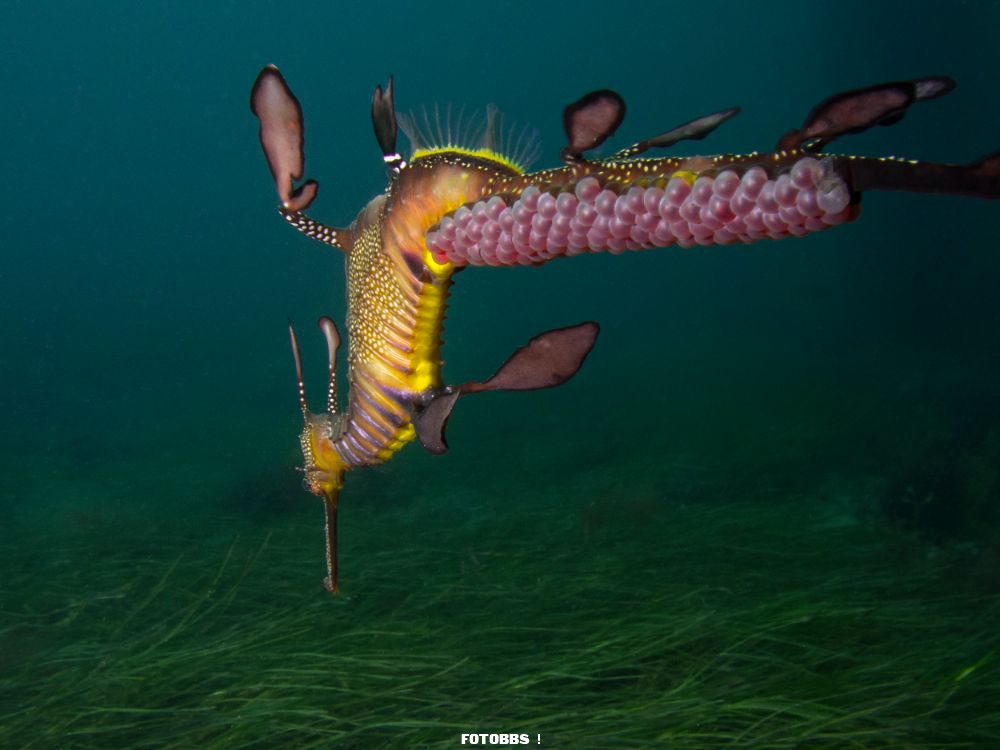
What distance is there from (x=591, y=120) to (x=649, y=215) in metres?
0.29

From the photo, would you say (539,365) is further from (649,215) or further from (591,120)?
(591,120)

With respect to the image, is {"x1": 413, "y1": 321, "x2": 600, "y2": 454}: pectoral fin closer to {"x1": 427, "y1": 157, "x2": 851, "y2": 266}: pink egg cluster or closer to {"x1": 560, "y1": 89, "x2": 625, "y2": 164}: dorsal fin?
{"x1": 427, "y1": 157, "x2": 851, "y2": 266}: pink egg cluster

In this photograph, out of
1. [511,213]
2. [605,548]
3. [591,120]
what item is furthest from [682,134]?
[605,548]

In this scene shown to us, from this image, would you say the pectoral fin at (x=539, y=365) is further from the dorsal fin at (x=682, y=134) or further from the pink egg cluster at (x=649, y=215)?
the dorsal fin at (x=682, y=134)

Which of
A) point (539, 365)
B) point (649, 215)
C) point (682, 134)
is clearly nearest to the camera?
point (649, 215)

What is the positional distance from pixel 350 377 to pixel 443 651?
305 centimetres

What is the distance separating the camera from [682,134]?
1766 mm

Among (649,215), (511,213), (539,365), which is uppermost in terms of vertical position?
(511,213)

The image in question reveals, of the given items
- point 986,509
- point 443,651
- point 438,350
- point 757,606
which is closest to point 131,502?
point 443,651

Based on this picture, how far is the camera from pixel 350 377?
260 centimetres

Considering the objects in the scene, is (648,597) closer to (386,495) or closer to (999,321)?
(386,495)

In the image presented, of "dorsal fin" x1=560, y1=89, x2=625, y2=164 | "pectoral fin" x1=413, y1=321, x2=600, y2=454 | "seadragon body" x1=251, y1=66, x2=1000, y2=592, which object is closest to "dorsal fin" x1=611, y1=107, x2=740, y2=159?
"seadragon body" x1=251, y1=66, x2=1000, y2=592

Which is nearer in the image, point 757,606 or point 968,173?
point 968,173

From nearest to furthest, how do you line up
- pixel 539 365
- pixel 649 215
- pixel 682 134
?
pixel 649 215, pixel 682 134, pixel 539 365
